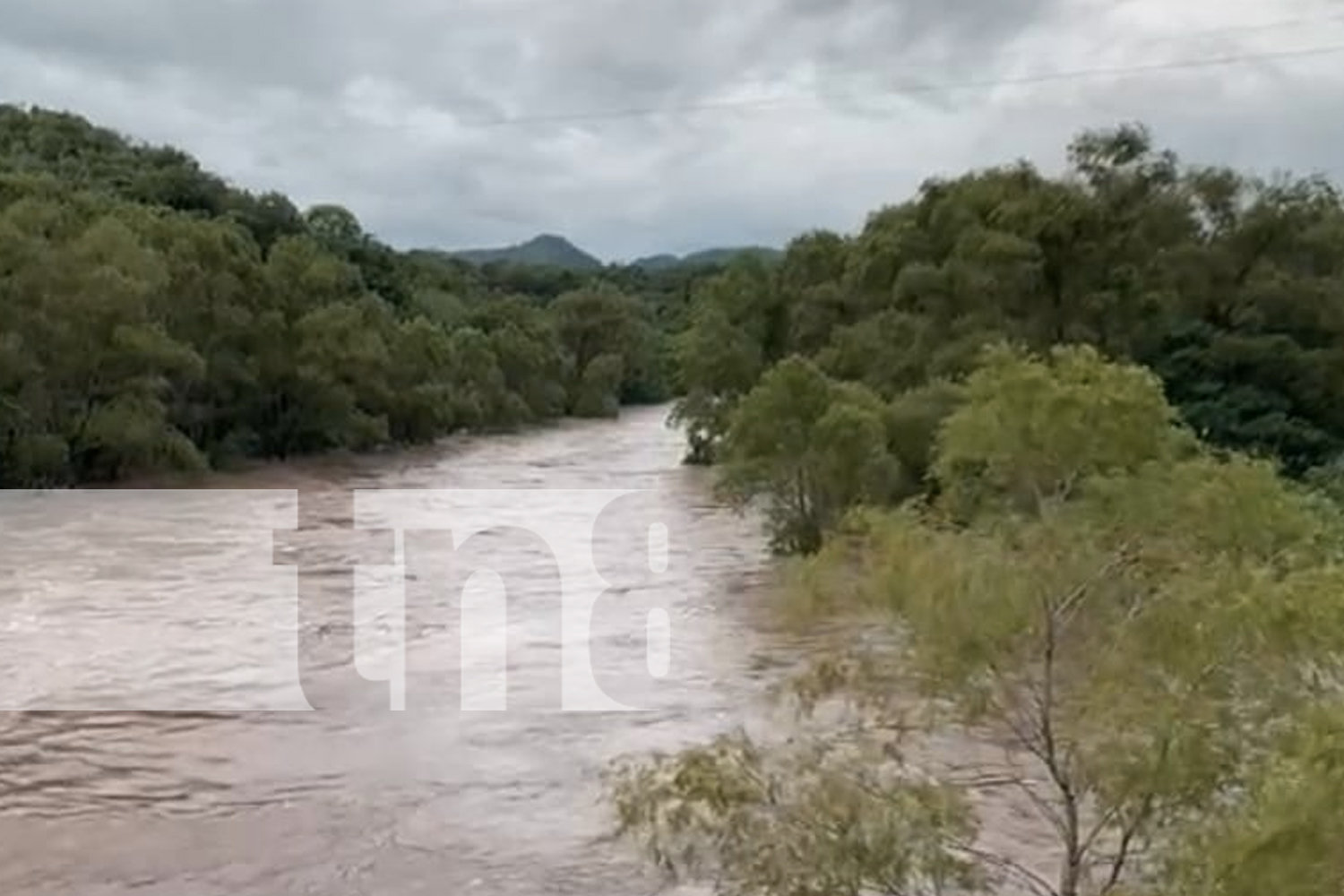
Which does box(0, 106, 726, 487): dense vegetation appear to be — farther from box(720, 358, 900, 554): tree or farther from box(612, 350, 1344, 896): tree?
box(612, 350, 1344, 896): tree

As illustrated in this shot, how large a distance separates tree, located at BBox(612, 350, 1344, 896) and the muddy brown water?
4269 mm

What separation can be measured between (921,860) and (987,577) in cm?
160

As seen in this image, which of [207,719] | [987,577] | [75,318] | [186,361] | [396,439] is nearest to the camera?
[987,577]

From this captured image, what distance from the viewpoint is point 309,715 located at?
19156 millimetres

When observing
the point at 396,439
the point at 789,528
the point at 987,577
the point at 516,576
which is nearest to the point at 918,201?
the point at 789,528

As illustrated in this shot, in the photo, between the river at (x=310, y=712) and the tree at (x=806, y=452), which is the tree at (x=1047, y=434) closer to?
the river at (x=310, y=712)

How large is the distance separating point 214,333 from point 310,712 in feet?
101

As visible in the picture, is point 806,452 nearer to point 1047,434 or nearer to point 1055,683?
point 1047,434

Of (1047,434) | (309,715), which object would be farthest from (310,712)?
(1047,434)

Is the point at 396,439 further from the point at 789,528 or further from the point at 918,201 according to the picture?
the point at 789,528

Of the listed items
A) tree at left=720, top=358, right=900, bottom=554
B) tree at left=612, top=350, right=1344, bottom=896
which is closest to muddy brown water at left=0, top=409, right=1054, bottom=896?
tree at left=720, top=358, right=900, bottom=554

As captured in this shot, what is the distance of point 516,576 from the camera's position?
1183 inches

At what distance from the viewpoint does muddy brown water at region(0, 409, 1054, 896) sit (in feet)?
46.0

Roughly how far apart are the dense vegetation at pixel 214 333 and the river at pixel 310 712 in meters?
5.17
